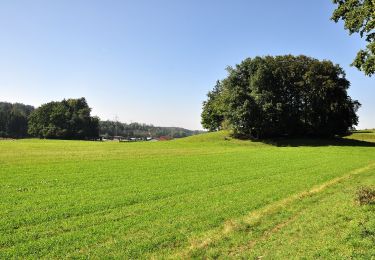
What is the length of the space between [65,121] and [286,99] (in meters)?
98.6

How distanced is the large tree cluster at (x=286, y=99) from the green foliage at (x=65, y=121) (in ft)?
275

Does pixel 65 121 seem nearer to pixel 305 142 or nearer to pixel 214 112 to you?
pixel 214 112

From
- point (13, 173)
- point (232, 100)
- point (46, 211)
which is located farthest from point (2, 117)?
point (46, 211)

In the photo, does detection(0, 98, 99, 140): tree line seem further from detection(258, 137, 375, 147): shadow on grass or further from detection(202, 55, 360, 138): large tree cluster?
detection(258, 137, 375, 147): shadow on grass

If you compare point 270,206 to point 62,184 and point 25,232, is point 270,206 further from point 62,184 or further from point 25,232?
point 62,184

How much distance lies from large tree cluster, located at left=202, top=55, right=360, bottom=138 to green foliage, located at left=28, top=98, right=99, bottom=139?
83.7m

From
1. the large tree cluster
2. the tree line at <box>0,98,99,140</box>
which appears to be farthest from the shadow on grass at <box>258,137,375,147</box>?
the tree line at <box>0,98,99,140</box>

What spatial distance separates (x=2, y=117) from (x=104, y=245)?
679ft

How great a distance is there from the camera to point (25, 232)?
13.7m

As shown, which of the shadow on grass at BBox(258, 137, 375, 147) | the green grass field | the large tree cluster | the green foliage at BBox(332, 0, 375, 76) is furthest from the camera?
the large tree cluster

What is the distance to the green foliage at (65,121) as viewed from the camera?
150875mm

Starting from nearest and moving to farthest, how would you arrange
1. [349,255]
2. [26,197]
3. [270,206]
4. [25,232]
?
[349,255]
[25,232]
[270,206]
[26,197]

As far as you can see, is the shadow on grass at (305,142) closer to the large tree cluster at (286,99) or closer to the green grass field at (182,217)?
the large tree cluster at (286,99)

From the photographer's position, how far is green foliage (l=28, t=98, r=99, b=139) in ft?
495
